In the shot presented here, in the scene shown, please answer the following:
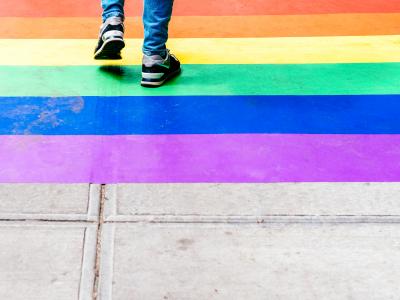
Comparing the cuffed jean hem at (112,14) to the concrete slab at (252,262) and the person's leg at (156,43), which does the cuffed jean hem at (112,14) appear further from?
the concrete slab at (252,262)

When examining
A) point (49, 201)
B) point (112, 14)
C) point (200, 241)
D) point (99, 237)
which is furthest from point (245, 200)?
point (112, 14)

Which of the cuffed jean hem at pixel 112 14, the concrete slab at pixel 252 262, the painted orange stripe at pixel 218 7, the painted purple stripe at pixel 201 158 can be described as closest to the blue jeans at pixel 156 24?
the cuffed jean hem at pixel 112 14

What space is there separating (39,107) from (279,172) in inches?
55.6

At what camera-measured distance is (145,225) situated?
8.90 ft

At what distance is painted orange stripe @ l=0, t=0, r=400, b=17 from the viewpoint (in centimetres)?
500

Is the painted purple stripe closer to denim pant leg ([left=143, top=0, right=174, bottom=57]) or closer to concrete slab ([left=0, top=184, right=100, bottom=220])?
concrete slab ([left=0, top=184, right=100, bottom=220])

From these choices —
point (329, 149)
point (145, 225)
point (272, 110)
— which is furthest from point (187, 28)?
point (145, 225)

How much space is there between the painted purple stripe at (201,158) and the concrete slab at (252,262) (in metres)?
0.41

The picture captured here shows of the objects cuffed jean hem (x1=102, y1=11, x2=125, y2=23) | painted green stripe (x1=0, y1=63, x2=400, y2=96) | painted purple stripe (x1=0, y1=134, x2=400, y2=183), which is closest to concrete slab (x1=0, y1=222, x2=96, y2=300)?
painted purple stripe (x1=0, y1=134, x2=400, y2=183)

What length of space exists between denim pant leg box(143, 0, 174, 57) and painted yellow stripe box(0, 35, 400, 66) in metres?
0.39

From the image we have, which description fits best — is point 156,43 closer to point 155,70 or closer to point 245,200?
point 155,70

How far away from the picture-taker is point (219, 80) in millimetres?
4055

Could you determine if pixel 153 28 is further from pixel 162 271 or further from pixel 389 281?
pixel 389 281

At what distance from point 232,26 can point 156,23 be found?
1.16 metres
